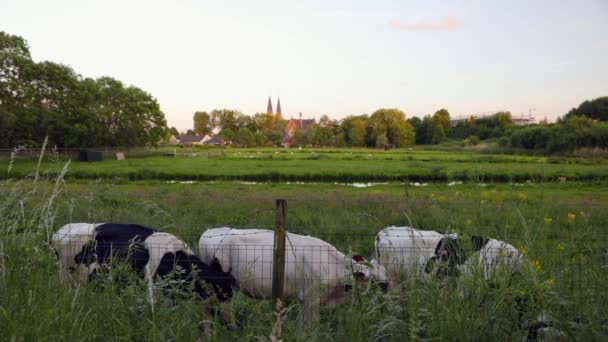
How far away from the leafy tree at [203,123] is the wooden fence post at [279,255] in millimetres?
151240

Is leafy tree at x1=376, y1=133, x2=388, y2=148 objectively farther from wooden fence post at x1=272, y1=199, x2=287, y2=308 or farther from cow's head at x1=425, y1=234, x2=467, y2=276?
cow's head at x1=425, y1=234, x2=467, y2=276

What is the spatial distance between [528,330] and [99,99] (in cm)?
5172

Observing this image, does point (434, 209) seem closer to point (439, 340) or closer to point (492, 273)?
point (492, 273)

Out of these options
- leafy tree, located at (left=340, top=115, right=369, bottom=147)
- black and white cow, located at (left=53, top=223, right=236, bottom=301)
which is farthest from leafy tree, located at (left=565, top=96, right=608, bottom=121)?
black and white cow, located at (left=53, top=223, right=236, bottom=301)

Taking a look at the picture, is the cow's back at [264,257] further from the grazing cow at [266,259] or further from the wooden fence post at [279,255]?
the wooden fence post at [279,255]

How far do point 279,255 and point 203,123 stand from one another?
152211 millimetres

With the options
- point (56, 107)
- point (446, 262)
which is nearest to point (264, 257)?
point (446, 262)

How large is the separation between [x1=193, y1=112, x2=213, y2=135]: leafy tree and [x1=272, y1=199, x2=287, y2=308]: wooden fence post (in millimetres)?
151240

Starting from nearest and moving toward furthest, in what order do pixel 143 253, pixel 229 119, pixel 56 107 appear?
pixel 143 253, pixel 56 107, pixel 229 119

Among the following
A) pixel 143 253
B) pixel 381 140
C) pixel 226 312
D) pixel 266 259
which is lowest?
pixel 266 259

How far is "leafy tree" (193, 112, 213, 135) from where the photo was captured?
15200 centimetres

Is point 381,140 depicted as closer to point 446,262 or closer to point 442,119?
point 442,119

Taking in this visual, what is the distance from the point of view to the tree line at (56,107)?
35188mm

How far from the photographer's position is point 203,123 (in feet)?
499
